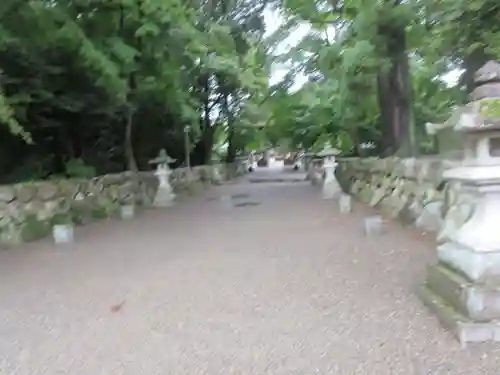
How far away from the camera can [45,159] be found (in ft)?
38.3

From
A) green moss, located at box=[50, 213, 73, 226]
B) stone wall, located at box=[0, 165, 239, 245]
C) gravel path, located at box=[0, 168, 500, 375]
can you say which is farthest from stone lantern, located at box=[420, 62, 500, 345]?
green moss, located at box=[50, 213, 73, 226]

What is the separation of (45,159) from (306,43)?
5564 millimetres

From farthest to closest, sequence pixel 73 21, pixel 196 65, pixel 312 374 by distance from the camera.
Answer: pixel 196 65, pixel 73 21, pixel 312 374

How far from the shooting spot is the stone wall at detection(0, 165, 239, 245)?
27.5ft

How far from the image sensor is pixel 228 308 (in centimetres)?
445

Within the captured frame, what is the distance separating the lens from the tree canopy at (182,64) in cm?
795

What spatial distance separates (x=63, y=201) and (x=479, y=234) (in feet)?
25.4

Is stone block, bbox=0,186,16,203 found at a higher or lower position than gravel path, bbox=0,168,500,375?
higher

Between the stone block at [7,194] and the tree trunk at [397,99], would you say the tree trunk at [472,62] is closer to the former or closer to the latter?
the tree trunk at [397,99]

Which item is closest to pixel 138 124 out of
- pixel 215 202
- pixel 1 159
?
pixel 215 202

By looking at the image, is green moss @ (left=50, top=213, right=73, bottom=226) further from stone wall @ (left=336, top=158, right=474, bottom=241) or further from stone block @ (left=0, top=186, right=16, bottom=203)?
stone wall @ (left=336, top=158, right=474, bottom=241)

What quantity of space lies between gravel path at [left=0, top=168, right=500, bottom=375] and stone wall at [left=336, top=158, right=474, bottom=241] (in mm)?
422

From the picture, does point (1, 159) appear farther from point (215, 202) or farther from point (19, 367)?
point (19, 367)

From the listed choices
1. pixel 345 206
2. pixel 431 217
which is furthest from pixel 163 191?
pixel 431 217
